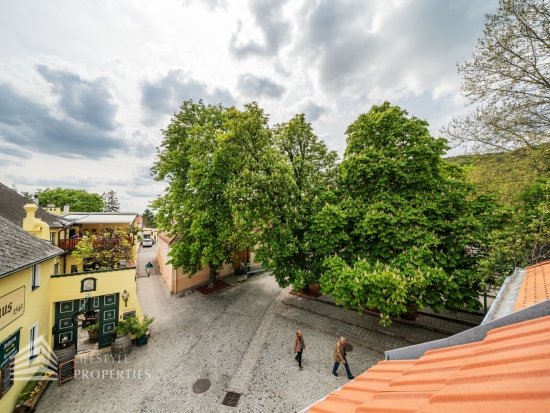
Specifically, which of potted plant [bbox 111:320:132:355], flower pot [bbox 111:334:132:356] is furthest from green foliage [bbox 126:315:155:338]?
flower pot [bbox 111:334:132:356]

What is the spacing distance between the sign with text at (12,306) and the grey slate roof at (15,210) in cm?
1031

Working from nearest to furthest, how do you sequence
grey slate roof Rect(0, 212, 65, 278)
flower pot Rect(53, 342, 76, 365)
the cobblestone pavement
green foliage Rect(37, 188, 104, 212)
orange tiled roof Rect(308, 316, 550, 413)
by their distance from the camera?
orange tiled roof Rect(308, 316, 550, 413), grey slate roof Rect(0, 212, 65, 278), the cobblestone pavement, flower pot Rect(53, 342, 76, 365), green foliage Rect(37, 188, 104, 212)

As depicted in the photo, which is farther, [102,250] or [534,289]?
[102,250]

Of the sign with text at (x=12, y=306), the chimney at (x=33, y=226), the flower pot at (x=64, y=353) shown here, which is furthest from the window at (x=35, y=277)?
the flower pot at (x=64, y=353)

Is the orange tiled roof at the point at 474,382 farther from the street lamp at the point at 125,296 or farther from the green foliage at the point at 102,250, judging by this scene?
the green foliage at the point at 102,250

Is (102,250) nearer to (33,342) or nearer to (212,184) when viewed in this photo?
(33,342)

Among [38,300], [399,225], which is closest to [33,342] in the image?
[38,300]

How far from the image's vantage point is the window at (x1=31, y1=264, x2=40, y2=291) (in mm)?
8586

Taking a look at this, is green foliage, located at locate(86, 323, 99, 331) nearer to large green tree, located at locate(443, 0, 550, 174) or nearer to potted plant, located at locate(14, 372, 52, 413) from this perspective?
potted plant, located at locate(14, 372, 52, 413)

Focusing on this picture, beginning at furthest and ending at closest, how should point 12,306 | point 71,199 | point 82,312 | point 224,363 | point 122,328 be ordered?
1. point 71,199
2. point 122,328
3. point 82,312
4. point 224,363
5. point 12,306

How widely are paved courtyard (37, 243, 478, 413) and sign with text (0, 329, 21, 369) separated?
2281 mm

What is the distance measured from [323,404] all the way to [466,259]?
396 inches

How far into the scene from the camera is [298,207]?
1245 cm

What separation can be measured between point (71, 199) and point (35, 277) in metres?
57.2
